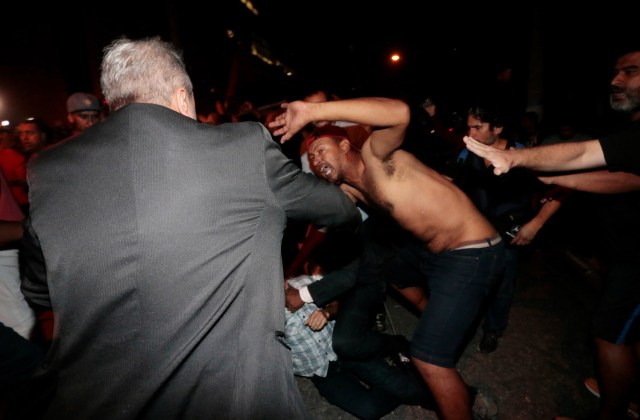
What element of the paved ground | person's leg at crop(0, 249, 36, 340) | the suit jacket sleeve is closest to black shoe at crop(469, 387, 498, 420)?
the paved ground

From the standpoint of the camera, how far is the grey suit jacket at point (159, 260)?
38.3 inches

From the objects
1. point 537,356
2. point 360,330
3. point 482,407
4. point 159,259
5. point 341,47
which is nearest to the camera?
point 159,259

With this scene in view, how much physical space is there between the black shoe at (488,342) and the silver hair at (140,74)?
341 centimetres

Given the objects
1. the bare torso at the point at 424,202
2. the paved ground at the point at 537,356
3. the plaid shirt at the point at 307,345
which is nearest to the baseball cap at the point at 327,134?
the bare torso at the point at 424,202

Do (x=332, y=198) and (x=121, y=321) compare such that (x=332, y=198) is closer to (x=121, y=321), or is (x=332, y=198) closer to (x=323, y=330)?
(x=121, y=321)

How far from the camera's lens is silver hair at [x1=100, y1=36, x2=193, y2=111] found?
1.22m

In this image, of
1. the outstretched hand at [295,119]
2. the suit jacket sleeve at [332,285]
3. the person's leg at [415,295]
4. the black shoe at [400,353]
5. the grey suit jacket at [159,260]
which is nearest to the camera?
the grey suit jacket at [159,260]

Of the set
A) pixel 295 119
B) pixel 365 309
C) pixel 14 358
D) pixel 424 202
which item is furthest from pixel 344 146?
pixel 14 358

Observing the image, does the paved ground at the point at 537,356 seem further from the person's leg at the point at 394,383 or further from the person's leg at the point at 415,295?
the person's leg at the point at 415,295

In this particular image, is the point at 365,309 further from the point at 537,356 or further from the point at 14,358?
the point at 14,358

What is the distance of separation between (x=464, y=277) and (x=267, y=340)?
170 cm

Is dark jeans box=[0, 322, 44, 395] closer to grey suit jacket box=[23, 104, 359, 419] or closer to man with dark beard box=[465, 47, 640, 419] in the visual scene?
grey suit jacket box=[23, 104, 359, 419]

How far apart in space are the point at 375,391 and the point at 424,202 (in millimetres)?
1569

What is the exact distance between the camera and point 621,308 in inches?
87.4
